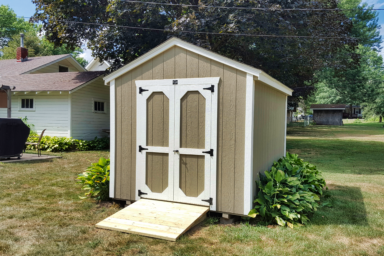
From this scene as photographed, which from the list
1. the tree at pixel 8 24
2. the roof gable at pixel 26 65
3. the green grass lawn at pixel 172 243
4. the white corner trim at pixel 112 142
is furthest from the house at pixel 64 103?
the tree at pixel 8 24

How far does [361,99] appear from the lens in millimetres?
36969

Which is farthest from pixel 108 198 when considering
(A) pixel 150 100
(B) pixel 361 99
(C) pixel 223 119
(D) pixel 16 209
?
(B) pixel 361 99

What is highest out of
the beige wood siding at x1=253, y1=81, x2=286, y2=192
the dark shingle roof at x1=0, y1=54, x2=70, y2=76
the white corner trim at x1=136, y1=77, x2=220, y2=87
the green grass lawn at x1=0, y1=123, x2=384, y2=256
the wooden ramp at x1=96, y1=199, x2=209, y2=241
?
the dark shingle roof at x1=0, y1=54, x2=70, y2=76

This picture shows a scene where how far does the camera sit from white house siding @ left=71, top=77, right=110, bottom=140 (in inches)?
562

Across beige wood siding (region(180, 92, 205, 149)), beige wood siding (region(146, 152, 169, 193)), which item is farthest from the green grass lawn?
beige wood siding (region(180, 92, 205, 149))

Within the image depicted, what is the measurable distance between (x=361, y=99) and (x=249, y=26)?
30.2 m

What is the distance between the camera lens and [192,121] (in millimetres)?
4777

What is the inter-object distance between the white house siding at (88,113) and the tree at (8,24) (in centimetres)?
3524

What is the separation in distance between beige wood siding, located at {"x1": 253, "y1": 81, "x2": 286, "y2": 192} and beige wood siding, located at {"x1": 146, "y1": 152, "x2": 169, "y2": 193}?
1.41m

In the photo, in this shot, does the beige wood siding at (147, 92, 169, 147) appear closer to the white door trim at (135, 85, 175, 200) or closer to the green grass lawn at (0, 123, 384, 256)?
the white door trim at (135, 85, 175, 200)

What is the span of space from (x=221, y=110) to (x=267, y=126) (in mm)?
1317

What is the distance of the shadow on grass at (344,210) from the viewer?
15.3 ft

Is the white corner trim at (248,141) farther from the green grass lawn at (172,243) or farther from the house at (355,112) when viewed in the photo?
the house at (355,112)

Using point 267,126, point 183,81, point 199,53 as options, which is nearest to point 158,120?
point 183,81
